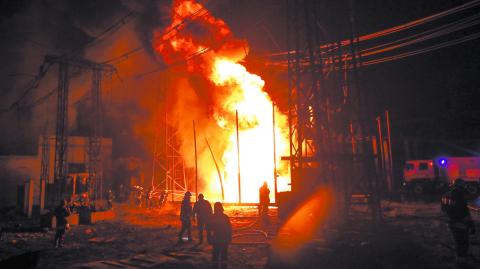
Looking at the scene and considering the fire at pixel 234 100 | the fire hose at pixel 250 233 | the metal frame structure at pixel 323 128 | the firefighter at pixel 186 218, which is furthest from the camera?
the fire at pixel 234 100

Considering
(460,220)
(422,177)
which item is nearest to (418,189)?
(422,177)

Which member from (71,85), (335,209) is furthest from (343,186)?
(71,85)

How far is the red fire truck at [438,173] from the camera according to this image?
2712cm

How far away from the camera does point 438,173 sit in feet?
94.7

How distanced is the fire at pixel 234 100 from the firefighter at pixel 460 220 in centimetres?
1945

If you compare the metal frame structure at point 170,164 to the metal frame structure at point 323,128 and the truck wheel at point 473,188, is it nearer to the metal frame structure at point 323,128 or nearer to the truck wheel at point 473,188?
the metal frame structure at point 323,128

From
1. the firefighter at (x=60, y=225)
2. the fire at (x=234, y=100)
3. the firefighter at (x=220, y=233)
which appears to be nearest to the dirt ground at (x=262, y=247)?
the firefighter at (x=60, y=225)

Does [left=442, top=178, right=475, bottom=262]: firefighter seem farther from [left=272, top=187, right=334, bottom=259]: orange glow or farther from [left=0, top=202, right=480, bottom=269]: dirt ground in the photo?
[left=272, top=187, right=334, bottom=259]: orange glow

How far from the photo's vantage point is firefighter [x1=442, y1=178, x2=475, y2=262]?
812 cm

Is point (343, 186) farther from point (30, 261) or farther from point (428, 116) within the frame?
point (428, 116)

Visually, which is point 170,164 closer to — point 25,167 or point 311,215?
point 25,167

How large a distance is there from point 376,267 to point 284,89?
25.6m

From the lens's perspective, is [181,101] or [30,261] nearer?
[30,261]

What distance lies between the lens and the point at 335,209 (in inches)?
498
